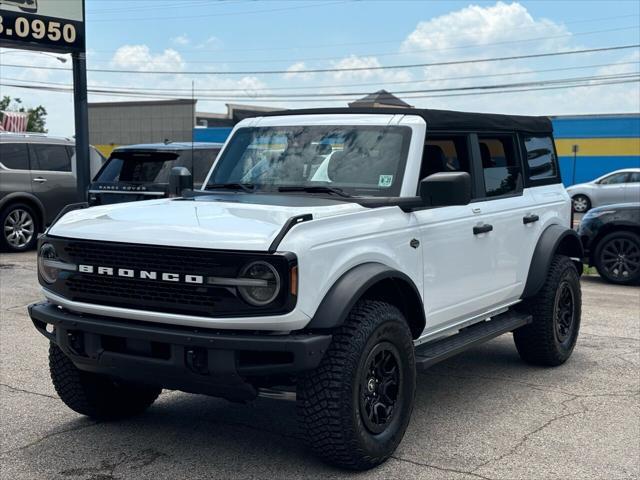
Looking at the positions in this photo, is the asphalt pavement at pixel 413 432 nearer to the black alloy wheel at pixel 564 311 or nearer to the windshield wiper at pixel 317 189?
the black alloy wheel at pixel 564 311

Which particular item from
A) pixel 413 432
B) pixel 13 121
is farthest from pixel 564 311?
pixel 13 121

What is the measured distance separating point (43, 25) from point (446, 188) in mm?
10899

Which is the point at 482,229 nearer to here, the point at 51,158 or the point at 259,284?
the point at 259,284

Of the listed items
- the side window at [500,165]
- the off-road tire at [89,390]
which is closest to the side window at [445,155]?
the side window at [500,165]

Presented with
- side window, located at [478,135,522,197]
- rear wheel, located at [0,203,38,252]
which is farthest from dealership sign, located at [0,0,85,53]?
side window, located at [478,135,522,197]

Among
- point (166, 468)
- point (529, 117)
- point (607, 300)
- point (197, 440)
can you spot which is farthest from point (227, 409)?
point (607, 300)

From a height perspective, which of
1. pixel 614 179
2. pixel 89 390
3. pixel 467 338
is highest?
pixel 467 338

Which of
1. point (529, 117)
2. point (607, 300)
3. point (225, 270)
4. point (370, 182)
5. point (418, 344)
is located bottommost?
point (607, 300)

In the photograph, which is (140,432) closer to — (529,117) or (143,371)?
(143,371)

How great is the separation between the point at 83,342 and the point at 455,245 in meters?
2.38

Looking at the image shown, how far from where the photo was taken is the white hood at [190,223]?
393 centimetres

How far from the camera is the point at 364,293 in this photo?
4.39m

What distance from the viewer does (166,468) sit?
431 cm

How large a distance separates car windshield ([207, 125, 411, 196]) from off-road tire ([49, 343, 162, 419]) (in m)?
1.48
